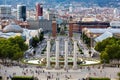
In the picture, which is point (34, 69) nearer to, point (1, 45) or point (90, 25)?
point (1, 45)

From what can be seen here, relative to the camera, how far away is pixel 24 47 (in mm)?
84625

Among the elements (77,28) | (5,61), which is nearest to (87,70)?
(5,61)

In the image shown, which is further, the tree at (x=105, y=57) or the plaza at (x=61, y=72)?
the tree at (x=105, y=57)

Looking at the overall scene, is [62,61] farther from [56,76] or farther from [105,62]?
[56,76]

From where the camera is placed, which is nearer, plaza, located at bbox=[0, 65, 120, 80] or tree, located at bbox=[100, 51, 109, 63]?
plaza, located at bbox=[0, 65, 120, 80]

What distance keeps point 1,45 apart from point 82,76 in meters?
19.2

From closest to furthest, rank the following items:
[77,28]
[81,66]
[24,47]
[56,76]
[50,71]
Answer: [56,76], [50,71], [81,66], [24,47], [77,28]

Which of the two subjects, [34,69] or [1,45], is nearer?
[34,69]

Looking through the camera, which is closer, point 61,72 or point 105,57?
point 61,72

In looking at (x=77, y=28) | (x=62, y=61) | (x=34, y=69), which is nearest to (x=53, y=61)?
(x=62, y=61)

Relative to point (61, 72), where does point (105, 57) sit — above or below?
above

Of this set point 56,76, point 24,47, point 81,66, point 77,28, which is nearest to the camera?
point 56,76

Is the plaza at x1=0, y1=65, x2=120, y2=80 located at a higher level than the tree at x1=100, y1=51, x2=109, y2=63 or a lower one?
lower

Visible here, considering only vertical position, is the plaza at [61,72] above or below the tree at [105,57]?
below
